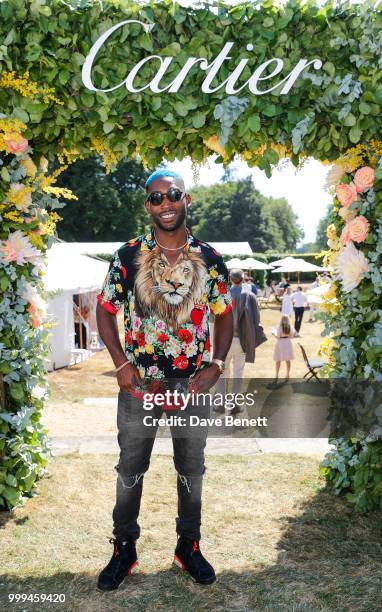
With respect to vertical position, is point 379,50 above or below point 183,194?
above

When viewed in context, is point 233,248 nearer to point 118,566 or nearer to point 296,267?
point 296,267

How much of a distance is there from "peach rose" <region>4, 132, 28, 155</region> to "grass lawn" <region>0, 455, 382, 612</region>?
2829 mm

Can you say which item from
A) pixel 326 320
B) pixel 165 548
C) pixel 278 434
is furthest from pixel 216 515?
pixel 278 434

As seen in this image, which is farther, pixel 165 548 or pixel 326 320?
pixel 326 320

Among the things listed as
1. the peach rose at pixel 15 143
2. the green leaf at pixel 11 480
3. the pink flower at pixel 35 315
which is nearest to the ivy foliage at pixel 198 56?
the peach rose at pixel 15 143

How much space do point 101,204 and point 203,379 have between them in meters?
36.4

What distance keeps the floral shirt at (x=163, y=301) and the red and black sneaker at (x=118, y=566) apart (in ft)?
3.69

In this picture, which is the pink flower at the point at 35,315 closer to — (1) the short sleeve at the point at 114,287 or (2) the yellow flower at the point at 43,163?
(2) the yellow flower at the point at 43,163

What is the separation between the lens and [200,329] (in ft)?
11.1

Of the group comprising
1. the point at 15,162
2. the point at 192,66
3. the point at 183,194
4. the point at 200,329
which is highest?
the point at 192,66

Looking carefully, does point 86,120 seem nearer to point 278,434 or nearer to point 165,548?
point 165,548

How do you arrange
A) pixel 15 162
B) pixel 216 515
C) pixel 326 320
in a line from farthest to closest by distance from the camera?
1. pixel 326 320
2. pixel 216 515
3. pixel 15 162

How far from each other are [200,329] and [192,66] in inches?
73.5

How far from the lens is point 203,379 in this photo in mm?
3350
